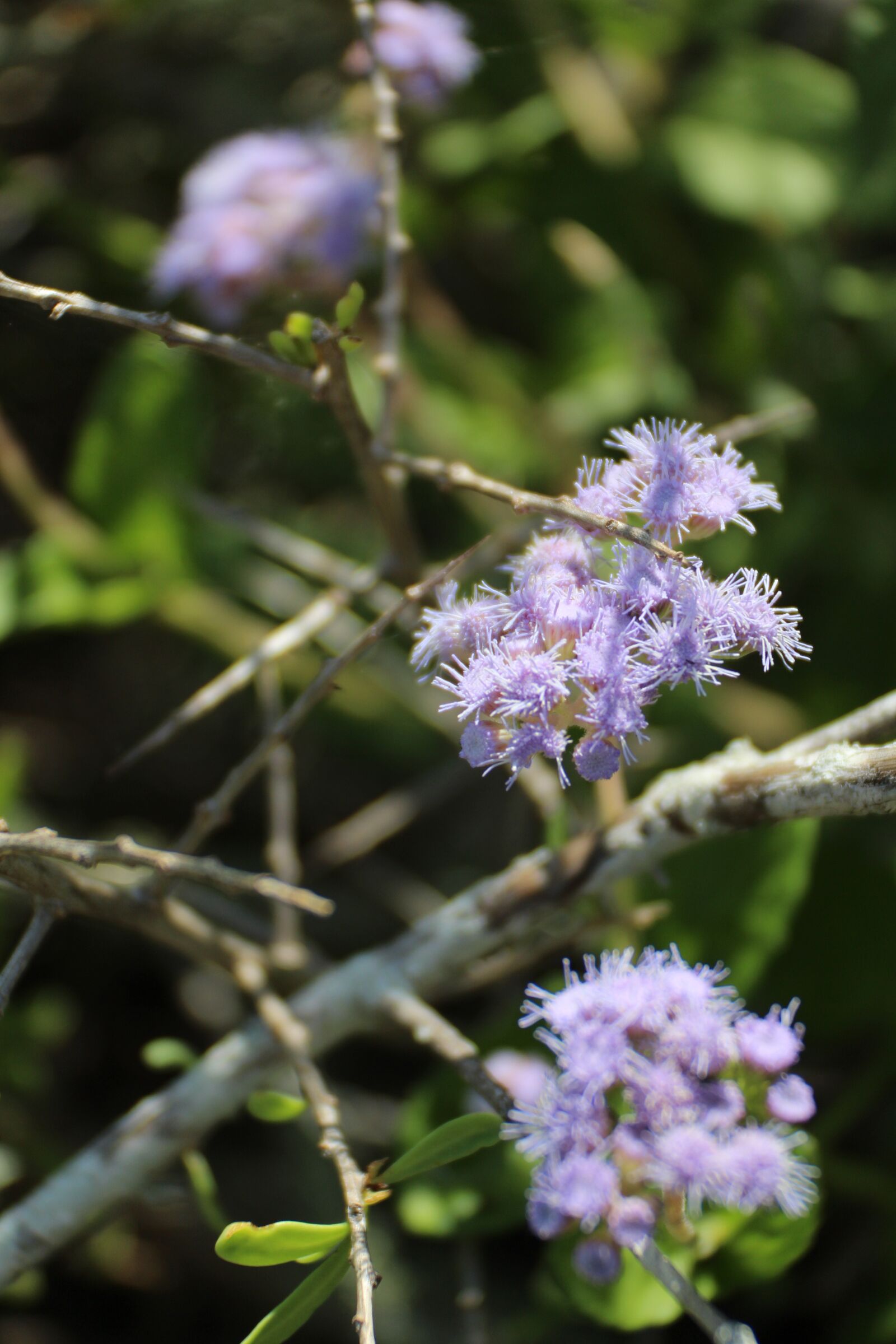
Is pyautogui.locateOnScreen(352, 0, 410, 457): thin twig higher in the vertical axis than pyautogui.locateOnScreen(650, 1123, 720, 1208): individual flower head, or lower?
higher

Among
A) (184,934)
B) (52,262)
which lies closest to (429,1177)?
(184,934)

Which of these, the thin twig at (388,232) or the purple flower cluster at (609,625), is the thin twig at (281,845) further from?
the purple flower cluster at (609,625)

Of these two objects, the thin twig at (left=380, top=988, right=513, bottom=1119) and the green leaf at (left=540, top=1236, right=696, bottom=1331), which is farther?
the green leaf at (left=540, top=1236, right=696, bottom=1331)

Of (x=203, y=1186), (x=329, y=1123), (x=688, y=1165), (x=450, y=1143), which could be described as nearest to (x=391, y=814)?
(x=203, y=1186)

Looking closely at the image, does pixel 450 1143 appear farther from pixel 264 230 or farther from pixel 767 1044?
pixel 264 230

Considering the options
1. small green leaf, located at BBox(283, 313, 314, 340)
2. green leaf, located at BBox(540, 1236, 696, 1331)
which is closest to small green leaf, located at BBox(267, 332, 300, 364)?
small green leaf, located at BBox(283, 313, 314, 340)

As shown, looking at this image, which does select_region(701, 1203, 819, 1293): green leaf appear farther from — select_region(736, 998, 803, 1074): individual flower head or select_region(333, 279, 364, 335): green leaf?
select_region(333, 279, 364, 335): green leaf
